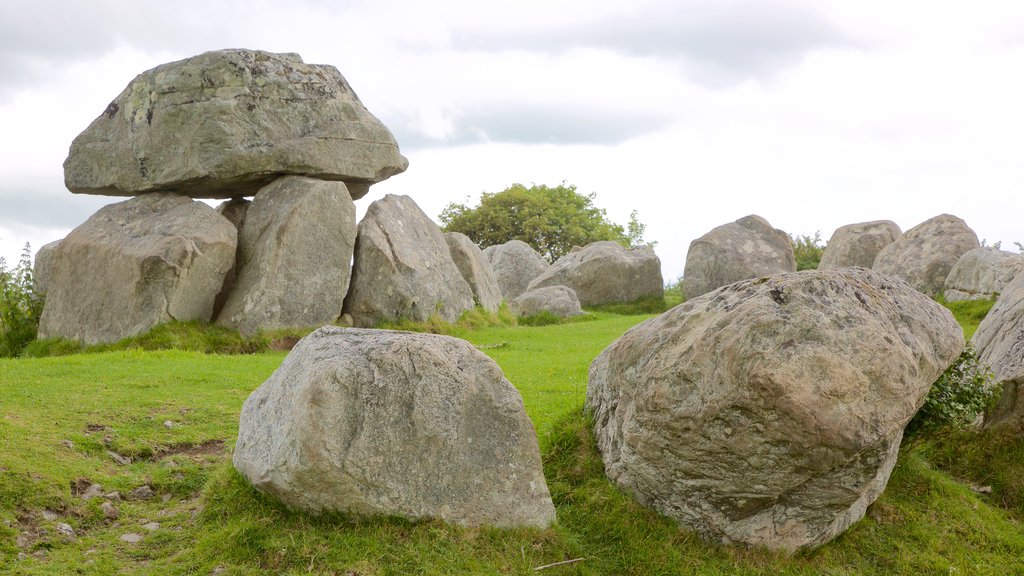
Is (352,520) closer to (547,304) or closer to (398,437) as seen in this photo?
(398,437)

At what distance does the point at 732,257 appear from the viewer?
1228 inches

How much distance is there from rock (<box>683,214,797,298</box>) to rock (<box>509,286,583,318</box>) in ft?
14.5

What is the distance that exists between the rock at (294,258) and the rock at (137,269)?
602 millimetres

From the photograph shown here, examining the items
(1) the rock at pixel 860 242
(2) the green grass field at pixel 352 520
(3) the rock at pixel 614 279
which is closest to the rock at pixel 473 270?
(3) the rock at pixel 614 279

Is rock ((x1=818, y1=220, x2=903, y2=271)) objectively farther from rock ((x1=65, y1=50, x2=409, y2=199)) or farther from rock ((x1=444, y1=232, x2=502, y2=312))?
rock ((x1=65, y1=50, x2=409, y2=199))

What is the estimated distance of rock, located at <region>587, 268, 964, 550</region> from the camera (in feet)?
27.5

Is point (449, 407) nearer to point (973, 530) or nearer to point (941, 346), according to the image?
point (941, 346)

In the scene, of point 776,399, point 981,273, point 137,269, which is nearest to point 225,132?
point 137,269

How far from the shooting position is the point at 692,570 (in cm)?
916

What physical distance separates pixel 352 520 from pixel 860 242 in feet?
84.0

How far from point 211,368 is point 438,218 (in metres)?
47.6

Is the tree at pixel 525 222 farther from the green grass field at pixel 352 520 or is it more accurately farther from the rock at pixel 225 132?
the green grass field at pixel 352 520

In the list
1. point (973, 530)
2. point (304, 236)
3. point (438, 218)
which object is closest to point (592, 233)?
point (438, 218)

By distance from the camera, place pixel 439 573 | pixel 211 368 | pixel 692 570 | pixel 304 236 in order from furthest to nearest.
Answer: pixel 304 236
pixel 211 368
pixel 692 570
pixel 439 573
